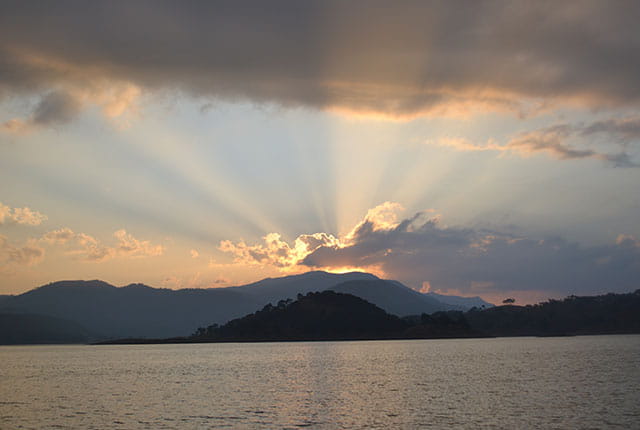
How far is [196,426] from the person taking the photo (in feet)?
225

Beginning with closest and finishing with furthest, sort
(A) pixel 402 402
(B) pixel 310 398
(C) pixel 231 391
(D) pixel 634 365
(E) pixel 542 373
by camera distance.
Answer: (A) pixel 402 402 < (B) pixel 310 398 < (C) pixel 231 391 < (E) pixel 542 373 < (D) pixel 634 365

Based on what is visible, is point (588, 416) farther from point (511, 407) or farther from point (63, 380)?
point (63, 380)

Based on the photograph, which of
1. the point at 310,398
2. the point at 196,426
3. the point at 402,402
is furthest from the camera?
the point at 310,398

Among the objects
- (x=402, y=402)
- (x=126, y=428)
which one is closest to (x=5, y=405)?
(x=126, y=428)

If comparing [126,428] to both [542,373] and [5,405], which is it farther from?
A: [542,373]

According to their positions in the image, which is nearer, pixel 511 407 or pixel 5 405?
pixel 511 407

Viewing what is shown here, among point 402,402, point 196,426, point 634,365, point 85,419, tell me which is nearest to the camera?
point 196,426

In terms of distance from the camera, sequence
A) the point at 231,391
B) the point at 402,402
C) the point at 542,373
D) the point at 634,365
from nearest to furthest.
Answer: the point at 402,402 < the point at 231,391 < the point at 542,373 < the point at 634,365

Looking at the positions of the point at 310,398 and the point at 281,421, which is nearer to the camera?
the point at 281,421

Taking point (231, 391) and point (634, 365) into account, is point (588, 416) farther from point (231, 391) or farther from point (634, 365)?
point (634, 365)

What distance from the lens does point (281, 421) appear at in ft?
234

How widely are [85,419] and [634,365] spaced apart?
128936 mm

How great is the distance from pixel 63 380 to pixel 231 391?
198ft

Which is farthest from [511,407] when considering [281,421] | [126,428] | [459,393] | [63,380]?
[63,380]
